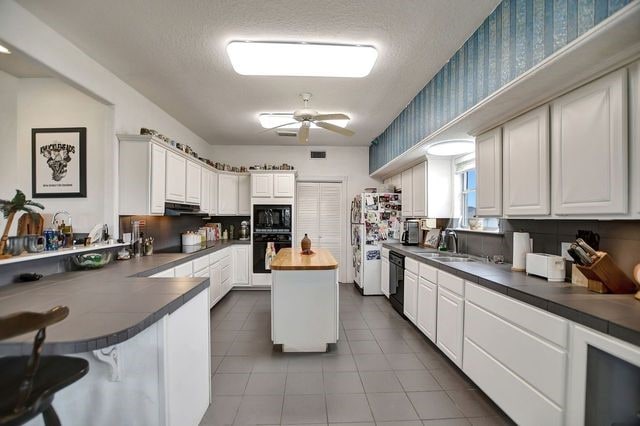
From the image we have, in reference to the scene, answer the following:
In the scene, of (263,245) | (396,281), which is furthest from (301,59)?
(263,245)

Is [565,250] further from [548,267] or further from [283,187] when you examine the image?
[283,187]

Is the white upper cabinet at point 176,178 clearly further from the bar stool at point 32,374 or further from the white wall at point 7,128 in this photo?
the bar stool at point 32,374

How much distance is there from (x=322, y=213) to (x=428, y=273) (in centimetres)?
312

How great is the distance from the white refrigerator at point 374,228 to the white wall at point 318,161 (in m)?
0.98

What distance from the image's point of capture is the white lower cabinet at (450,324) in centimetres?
239

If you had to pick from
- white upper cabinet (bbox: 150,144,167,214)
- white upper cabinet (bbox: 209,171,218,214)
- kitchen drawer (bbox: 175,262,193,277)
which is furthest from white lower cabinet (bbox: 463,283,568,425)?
white upper cabinet (bbox: 209,171,218,214)

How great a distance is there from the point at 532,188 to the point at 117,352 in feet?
8.94

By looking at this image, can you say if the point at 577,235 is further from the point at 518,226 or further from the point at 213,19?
the point at 213,19

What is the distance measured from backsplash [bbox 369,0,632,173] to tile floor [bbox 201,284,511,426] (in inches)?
90.1

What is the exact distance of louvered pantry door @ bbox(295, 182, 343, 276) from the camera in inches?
231

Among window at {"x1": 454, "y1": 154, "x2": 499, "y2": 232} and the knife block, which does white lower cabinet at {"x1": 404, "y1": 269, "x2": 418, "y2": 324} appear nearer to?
window at {"x1": 454, "y1": 154, "x2": 499, "y2": 232}

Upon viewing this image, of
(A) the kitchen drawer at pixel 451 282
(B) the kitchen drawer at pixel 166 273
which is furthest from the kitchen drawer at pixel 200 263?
(A) the kitchen drawer at pixel 451 282

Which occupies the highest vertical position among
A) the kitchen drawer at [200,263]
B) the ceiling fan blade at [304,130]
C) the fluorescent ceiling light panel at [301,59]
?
the fluorescent ceiling light panel at [301,59]

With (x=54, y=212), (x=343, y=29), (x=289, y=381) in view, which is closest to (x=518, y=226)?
(x=343, y=29)
